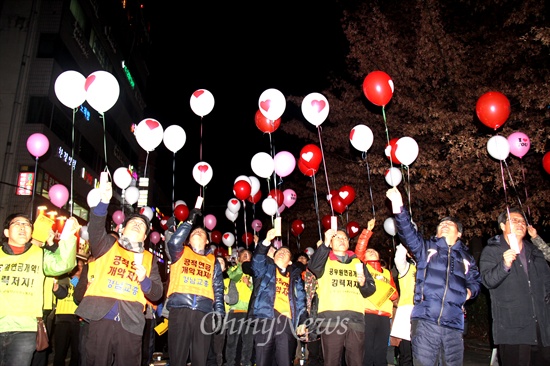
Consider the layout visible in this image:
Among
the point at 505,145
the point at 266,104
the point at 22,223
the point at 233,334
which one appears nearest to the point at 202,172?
the point at 266,104

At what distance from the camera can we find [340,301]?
5773 millimetres

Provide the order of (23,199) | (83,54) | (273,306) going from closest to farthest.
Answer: (273,306) < (23,199) < (83,54)

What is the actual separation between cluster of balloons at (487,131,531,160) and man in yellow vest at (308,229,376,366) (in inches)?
148

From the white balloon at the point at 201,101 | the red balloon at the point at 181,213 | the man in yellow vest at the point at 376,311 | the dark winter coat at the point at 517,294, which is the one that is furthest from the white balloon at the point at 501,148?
the red balloon at the point at 181,213

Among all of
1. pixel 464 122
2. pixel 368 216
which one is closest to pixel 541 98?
pixel 464 122

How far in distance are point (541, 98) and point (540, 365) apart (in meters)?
6.87

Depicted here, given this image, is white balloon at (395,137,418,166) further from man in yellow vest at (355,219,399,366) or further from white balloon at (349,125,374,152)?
man in yellow vest at (355,219,399,366)

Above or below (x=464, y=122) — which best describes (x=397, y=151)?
below

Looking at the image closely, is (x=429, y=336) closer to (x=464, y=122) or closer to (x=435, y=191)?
(x=464, y=122)

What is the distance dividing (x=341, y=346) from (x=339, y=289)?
0.71 meters

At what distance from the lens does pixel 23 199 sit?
71.2 feet

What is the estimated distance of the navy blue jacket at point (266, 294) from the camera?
21.3 ft

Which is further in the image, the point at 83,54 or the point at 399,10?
the point at 83,54

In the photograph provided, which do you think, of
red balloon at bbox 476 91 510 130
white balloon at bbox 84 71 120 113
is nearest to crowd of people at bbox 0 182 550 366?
white balloon at bbox 84 71 120 113
